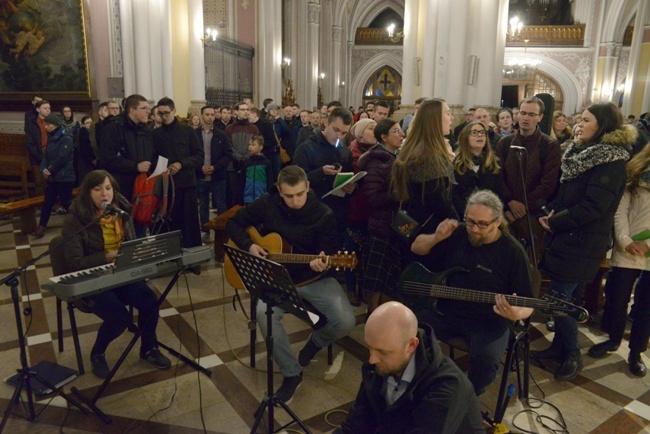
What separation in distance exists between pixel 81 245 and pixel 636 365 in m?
3.81

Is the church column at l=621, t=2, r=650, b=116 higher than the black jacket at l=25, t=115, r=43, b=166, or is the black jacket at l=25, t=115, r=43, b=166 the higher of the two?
the church column at l=621, t=2, r=650, b=116

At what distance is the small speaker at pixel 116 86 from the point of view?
866 cm

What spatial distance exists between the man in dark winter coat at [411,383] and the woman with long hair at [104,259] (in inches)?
71.6

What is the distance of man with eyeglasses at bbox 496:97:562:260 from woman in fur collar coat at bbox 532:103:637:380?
66cm

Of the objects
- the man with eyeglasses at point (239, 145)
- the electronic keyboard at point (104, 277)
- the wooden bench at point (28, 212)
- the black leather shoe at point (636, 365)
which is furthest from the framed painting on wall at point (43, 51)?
the black leather shoe at point (636, 365)

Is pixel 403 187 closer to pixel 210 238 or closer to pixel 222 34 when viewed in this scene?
pixel 210 238

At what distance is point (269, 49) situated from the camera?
537 inches

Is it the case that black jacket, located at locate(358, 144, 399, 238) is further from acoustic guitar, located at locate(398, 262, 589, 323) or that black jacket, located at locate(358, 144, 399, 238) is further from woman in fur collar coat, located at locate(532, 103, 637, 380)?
woman in fur collar coat, located at locate(532, 103, 637, 380)

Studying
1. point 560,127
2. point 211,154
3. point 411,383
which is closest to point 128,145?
point 211,154

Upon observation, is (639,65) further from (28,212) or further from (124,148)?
(28,212)

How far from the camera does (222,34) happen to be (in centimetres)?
1295

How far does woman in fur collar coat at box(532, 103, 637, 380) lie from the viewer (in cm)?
311

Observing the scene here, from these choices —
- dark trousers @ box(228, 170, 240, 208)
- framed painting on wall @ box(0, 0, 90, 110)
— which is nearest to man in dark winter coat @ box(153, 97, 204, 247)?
dark trousers @ box(228, 170, 240, 208)

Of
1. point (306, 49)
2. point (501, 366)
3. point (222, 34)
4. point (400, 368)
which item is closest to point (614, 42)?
point (306, 49)
